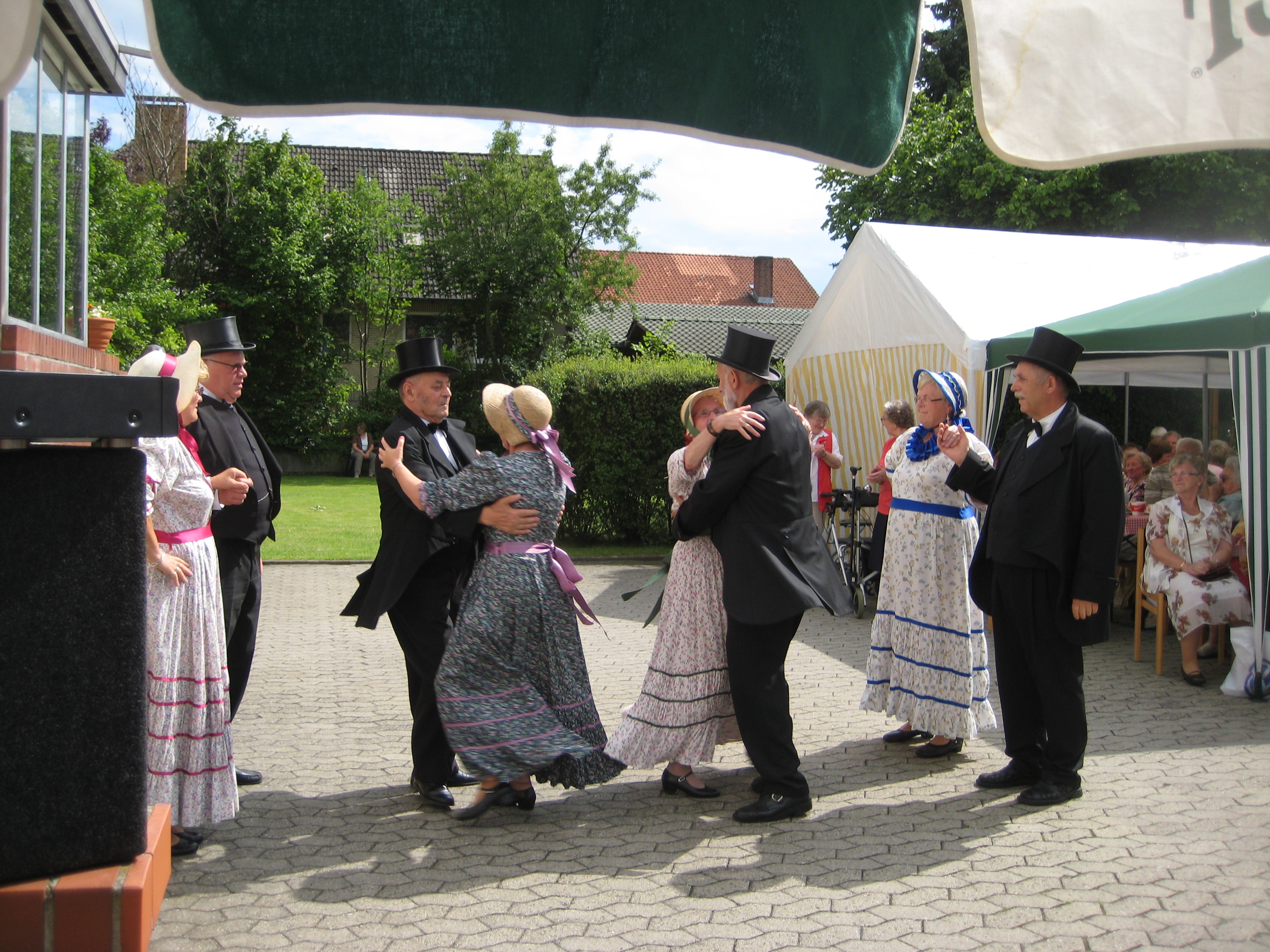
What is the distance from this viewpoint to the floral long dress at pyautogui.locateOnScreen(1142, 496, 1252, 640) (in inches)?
281

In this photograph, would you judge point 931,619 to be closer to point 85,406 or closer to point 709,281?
point 85,406

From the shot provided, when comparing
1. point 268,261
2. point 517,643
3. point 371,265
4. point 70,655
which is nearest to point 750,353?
point 517,643

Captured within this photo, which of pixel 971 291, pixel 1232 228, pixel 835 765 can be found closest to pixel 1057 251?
pixel 971 291

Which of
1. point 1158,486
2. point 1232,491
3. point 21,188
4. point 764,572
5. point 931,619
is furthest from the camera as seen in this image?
point 1158,486

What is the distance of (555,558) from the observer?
14.8 ft

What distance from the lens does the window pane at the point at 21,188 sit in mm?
5301

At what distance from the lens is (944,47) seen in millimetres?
27422

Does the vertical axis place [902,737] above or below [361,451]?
below

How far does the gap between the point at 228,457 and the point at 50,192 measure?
108 inches

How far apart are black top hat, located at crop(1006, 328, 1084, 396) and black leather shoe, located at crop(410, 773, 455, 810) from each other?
331cm

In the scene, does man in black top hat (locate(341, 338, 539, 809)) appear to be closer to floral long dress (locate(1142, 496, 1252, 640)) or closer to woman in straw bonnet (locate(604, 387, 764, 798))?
woman in straw bonnet (locate(604, 387, 764, 798))

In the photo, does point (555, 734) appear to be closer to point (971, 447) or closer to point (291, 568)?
point (971, 447)

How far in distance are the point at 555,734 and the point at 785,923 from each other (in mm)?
1287

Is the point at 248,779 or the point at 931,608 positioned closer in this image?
the point at 248,779
